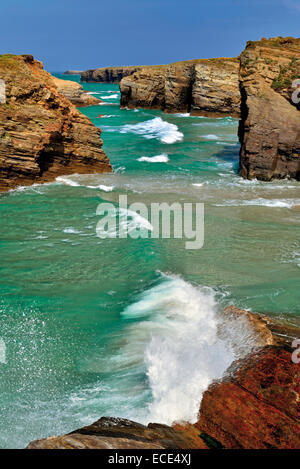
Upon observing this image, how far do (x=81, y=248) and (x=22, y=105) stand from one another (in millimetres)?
10760

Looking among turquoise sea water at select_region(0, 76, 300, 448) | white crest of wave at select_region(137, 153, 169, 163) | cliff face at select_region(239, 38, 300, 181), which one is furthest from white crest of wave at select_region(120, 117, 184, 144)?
turquoise sea water at select_region(0, 76, 300, 448)

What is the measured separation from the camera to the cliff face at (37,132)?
722 inches

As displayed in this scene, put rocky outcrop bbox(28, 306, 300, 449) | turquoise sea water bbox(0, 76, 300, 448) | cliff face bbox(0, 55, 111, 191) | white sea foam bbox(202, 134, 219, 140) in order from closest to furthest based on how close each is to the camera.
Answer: rocky outcrop bbox(28, 306, 300, 449) → turquoise sea water bbox(0, 76, 300, 448) → cliff face bbox(0, 55, 111, 191) → white sea foam bbox(202, 134, 219, 140)

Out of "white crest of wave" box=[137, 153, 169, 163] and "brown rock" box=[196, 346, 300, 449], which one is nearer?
"brown rock" box=[196, 346, 300, 449]

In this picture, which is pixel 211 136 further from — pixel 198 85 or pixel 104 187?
pixel 104 187

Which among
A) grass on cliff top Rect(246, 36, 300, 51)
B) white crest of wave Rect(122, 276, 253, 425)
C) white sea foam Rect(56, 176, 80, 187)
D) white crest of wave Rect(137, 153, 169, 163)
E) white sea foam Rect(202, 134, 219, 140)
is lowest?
white crest of wave Rect(122, 276, 253, 425)

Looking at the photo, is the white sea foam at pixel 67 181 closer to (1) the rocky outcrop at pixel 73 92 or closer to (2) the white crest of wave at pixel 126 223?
(2) the white crest of wave at pixel 126 223

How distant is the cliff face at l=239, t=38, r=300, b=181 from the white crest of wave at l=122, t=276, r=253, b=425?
13507mm

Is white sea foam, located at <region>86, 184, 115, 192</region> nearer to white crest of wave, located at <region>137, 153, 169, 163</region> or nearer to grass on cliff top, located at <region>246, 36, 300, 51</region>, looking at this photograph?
white crest of wave, located at <region>137, 153, 169, 163</region>

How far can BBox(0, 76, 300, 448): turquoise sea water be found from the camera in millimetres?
6184

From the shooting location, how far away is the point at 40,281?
33.7 ft

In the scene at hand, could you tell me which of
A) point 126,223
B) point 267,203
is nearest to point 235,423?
point 126,223
